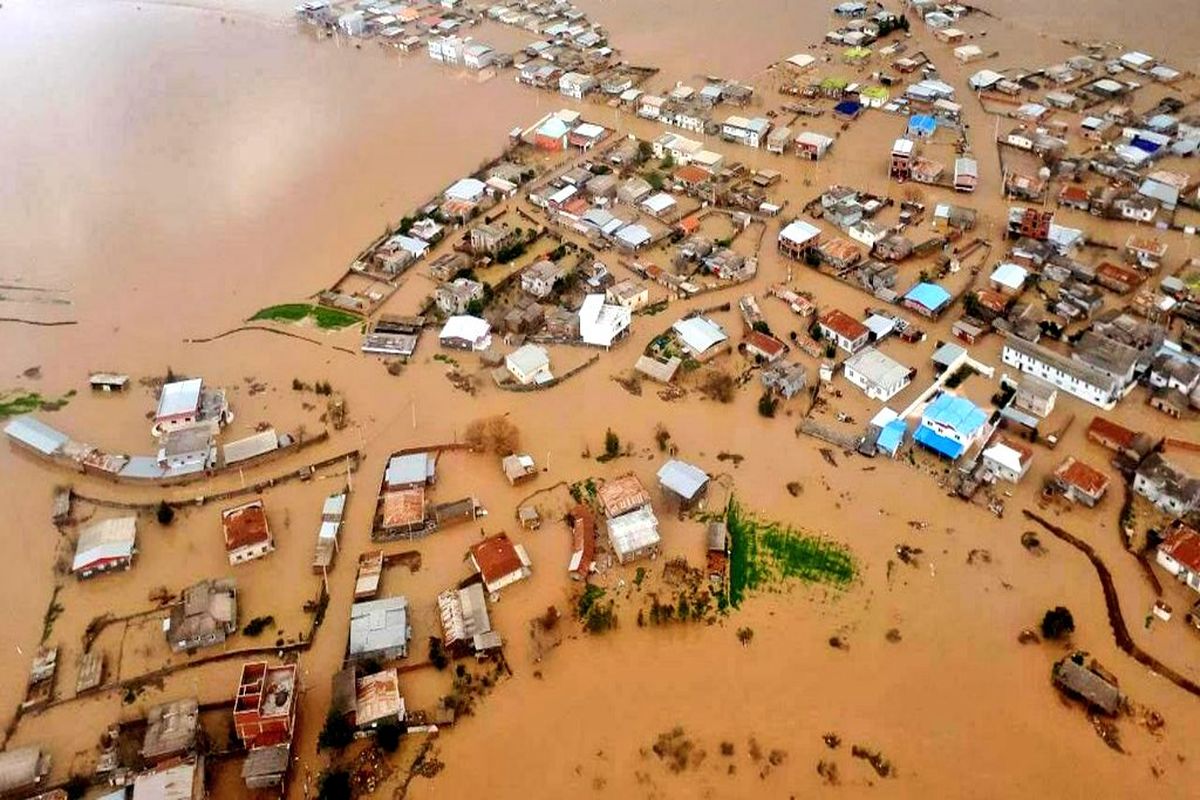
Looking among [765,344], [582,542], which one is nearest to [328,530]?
[582,542]

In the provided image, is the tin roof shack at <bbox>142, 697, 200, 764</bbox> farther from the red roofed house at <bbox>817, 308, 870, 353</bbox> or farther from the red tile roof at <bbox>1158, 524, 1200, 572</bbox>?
the red tile roof at <bbox>1158, 524, 1200, 572</bbox>

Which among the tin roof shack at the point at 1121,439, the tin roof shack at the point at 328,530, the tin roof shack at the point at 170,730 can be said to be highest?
the tin roof shack at the point at 1121,439

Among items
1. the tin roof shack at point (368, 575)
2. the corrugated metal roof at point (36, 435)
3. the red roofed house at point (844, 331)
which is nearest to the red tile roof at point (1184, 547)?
the red roofed house at point (844, 331)

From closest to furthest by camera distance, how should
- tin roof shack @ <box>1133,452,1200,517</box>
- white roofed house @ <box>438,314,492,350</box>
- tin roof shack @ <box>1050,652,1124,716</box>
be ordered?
tin roof shack @ <box>1050,652,1124,716</box> → tin roof shack @ <box>1133,452,1200,517</box> → white roofed house @ <box>438,314,492,350</box>

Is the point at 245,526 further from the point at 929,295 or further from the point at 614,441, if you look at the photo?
the point at 929,295

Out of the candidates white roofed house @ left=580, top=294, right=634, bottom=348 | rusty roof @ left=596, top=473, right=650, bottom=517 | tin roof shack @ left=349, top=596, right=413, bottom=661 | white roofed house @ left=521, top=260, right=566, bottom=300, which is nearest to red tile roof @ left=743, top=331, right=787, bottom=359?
white roofed house @ left=580, top=294, right=634, bottom=348

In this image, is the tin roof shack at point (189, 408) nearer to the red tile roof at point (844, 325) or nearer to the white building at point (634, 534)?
the white building at point (634, 534)
